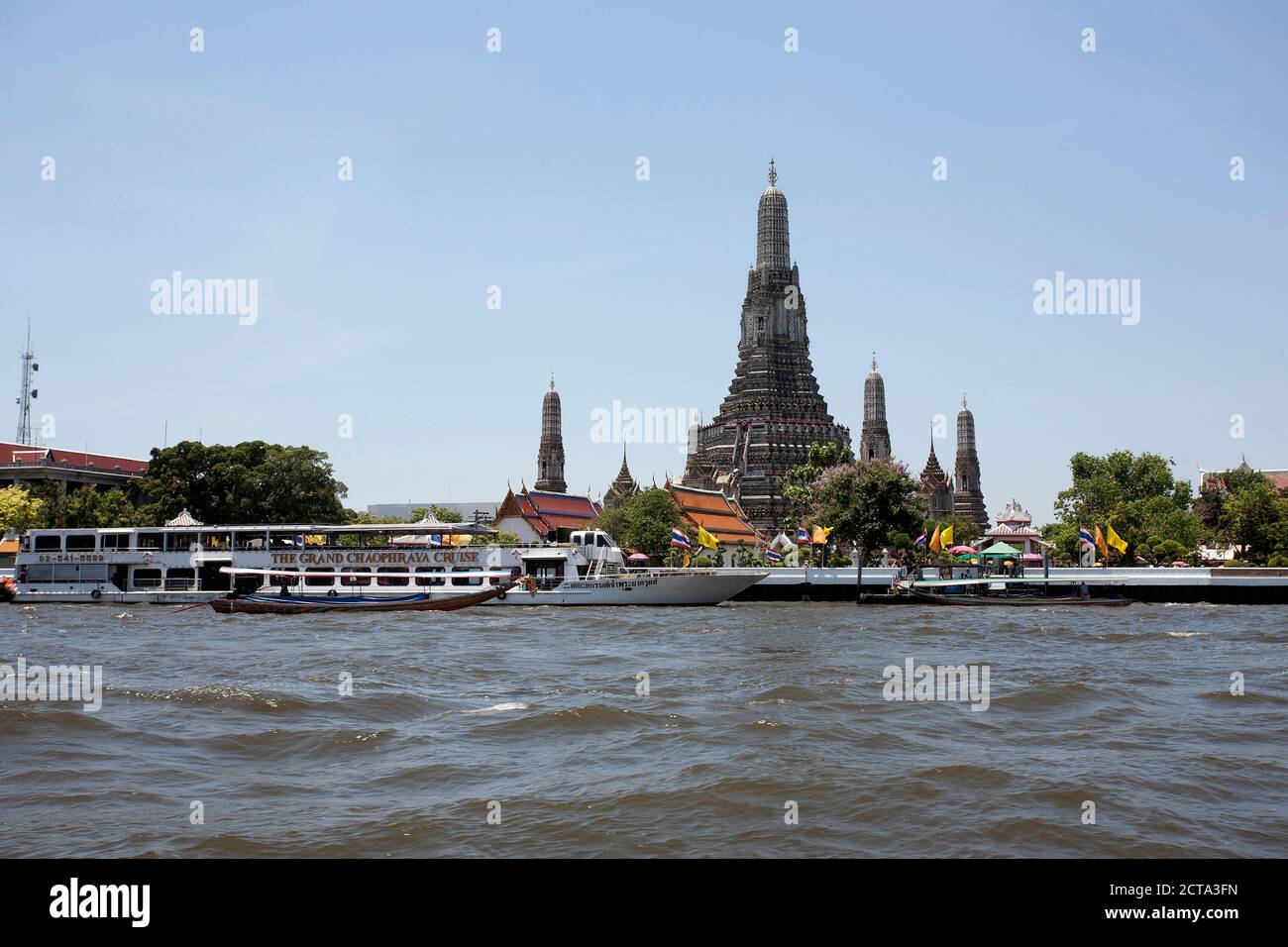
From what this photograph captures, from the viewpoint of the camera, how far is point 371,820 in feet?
→ 37.4

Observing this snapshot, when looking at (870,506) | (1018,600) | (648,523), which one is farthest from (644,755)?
(648,523)

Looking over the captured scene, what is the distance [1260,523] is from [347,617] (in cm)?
5350

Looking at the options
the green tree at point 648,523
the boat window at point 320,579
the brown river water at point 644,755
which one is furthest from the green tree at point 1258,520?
the boat window at point 320,579

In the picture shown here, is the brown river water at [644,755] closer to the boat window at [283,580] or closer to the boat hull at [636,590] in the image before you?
the boat hull at [636,590]

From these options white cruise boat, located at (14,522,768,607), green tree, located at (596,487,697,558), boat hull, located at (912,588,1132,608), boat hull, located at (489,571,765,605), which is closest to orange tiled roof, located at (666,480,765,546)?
green tree, located at (596,487,697,558)

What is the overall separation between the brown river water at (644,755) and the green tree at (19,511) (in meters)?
48.5

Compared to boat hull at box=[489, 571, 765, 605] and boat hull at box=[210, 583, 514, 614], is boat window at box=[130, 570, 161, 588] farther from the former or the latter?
boat hull at box=[489, 571, 765, 605]

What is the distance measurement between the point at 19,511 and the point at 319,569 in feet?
104

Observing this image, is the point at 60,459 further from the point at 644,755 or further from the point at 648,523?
the point at 644,755

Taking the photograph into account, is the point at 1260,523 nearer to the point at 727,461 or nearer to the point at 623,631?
the point at 623,631

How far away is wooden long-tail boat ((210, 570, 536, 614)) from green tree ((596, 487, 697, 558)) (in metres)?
27.8

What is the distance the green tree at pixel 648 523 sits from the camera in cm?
7356
